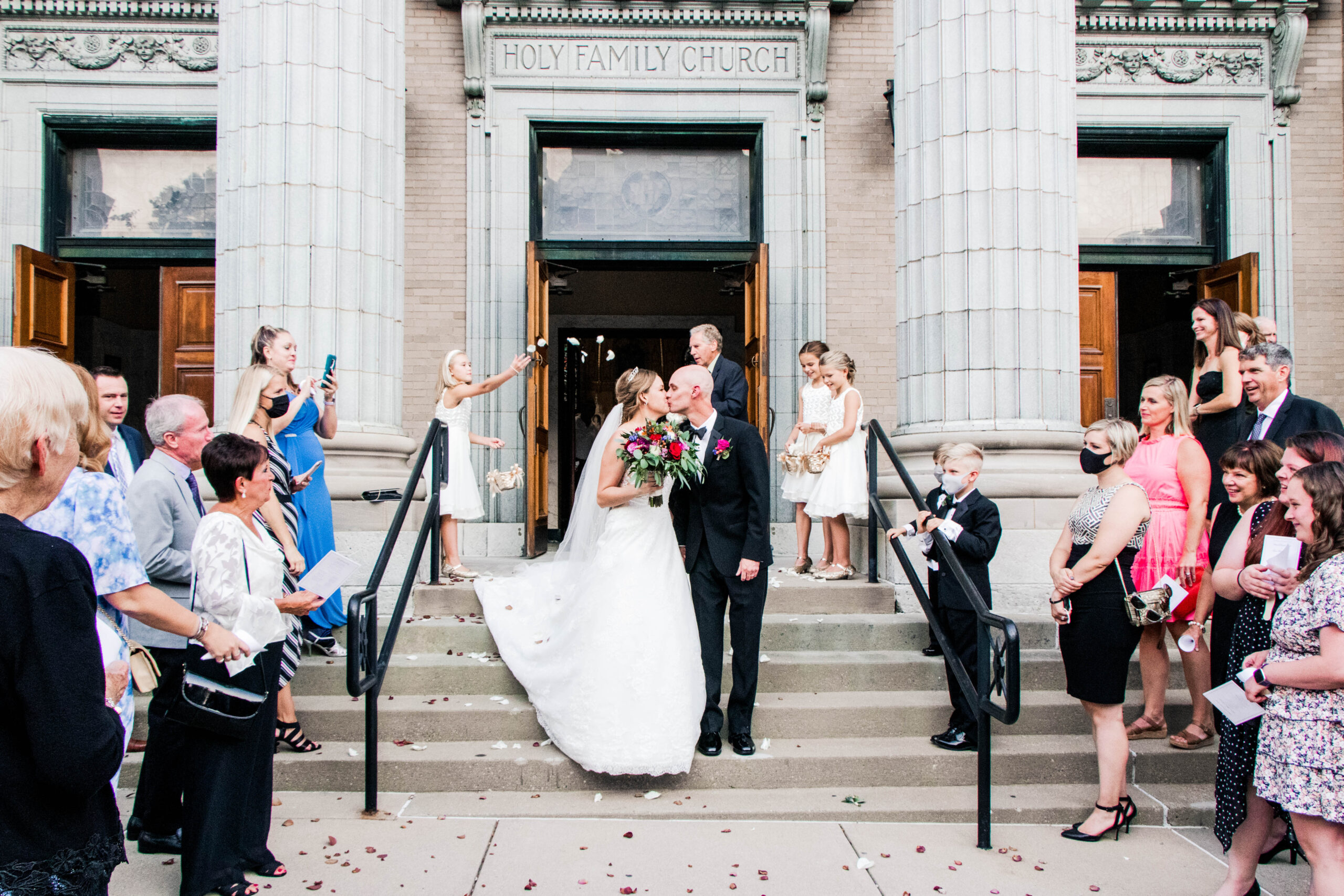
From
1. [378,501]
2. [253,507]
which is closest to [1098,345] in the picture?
[378,501]

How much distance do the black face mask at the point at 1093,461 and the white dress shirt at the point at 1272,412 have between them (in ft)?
4.50

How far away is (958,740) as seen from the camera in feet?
16.9

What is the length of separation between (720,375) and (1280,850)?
14.7ft

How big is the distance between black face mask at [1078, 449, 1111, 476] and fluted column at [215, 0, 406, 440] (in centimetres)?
514

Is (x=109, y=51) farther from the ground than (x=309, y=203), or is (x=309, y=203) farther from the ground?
(x=109, y=51)

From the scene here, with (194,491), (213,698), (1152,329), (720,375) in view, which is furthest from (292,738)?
(1152,329)

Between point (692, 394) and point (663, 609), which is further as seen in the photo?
point (692, 394)

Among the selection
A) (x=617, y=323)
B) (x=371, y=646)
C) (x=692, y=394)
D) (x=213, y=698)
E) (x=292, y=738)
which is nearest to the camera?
(x=213, y=698)

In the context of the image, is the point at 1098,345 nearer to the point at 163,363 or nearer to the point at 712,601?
the point at 712,601

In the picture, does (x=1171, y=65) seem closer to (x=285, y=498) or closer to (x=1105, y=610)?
(x=1105, y=610)

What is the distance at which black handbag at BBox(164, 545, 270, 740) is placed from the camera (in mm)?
3572

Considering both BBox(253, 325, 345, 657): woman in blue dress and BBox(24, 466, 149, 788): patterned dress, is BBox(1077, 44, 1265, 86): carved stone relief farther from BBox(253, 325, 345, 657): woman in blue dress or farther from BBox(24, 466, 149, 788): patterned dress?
BBox(24, 466, 149, 788): patterned dress

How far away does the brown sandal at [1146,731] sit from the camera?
5270 millimetres

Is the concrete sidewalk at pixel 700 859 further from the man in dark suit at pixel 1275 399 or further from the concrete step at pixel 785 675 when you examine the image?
the man in dark suit at pixel 1275 399
